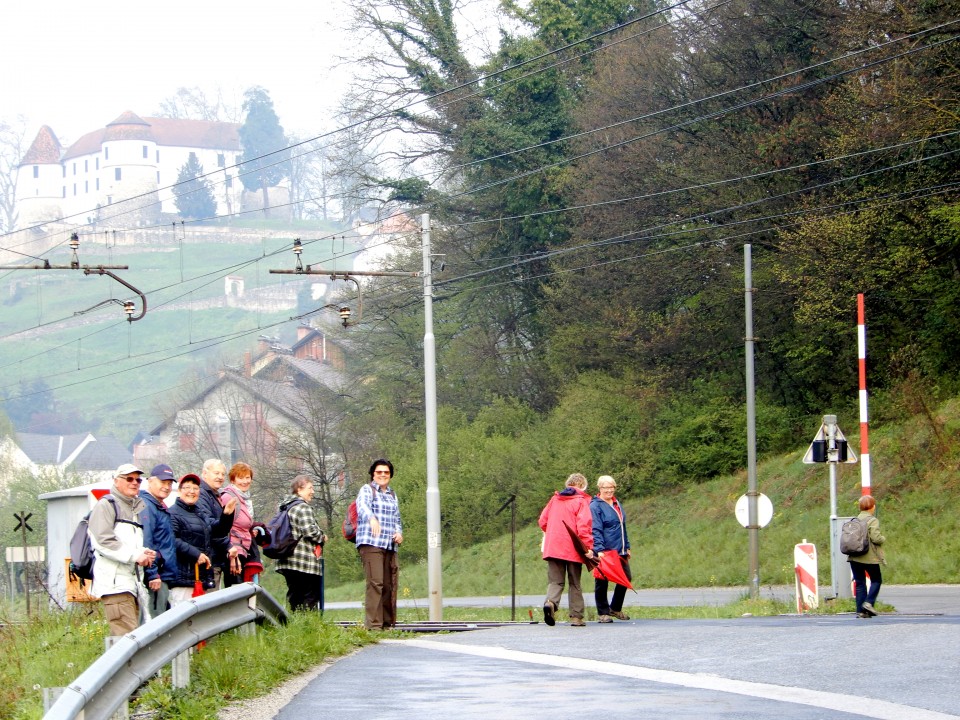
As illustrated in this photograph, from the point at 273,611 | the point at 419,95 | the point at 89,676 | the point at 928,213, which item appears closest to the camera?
the point at 89,676

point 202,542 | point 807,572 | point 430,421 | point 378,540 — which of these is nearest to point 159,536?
point 202,542

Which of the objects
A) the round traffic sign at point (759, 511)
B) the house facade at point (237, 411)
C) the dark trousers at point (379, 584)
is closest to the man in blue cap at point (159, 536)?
the dark trousers at point (379, 584)

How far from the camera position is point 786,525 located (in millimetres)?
35688

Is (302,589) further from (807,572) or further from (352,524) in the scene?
(807,572)

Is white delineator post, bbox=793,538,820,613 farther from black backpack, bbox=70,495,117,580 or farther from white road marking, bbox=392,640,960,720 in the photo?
black backpack, bbox=70,495,117,580

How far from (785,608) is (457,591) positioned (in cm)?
2340

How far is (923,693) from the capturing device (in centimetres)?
942

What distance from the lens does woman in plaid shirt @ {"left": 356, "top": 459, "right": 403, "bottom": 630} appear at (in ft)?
53.0

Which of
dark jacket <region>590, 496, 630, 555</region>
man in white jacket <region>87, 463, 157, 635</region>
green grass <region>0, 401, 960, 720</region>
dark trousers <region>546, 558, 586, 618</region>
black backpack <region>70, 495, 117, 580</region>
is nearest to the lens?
green grass <region>0, 401, 960, 720</region>

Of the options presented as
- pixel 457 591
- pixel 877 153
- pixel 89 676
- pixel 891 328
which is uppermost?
pixel 877 153

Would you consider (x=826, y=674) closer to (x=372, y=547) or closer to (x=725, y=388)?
(x=372, y=547)

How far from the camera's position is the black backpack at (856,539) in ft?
59.5

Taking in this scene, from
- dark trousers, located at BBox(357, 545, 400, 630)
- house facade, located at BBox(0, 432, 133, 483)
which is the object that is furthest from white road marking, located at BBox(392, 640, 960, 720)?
house facade, located at BBox(0, 432, 133, 483)

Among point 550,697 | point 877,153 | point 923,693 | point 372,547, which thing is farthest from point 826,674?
point 877,153
